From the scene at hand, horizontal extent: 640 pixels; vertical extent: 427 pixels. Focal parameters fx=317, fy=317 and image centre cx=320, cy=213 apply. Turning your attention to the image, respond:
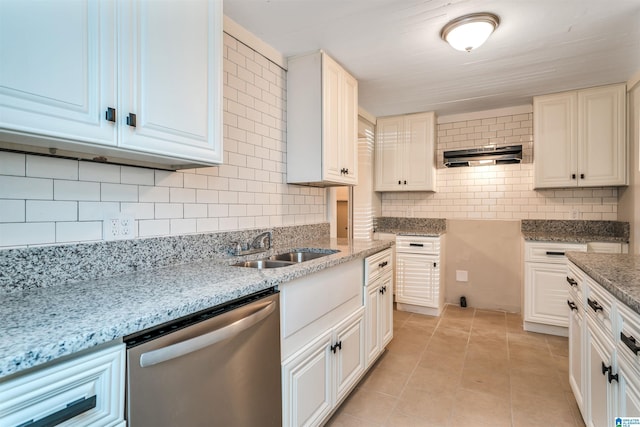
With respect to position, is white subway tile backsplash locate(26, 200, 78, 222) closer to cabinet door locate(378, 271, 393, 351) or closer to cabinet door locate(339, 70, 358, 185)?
cabinet door locate(339, 70, 358, 185)

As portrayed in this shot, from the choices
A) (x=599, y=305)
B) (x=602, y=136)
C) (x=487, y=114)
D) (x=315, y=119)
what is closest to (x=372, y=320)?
(x=599, y=305)

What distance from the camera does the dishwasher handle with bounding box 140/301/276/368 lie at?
2.83ft

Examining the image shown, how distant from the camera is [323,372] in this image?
1664mm

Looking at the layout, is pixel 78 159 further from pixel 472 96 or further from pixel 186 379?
pixel 472 96

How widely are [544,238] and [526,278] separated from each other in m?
0.43

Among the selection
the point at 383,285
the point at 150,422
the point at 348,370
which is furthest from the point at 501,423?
the point at 150,422

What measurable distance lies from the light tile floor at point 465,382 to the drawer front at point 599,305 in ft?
2.73

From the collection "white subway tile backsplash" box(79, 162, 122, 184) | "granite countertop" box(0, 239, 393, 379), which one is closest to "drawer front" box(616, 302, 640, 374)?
"granite countertop" box(0, 239, 393, 379)

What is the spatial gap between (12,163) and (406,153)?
3643mm

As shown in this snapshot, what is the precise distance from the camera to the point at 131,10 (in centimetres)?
112

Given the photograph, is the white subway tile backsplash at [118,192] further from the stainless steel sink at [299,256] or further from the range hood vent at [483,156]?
the range hood vent at [483,156]

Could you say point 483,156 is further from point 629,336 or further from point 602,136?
point 629,336

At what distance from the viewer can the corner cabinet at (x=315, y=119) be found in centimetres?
237

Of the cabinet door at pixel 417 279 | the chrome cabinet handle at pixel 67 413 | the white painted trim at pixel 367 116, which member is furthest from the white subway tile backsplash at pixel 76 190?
the cabinet door at pixel 417 279
